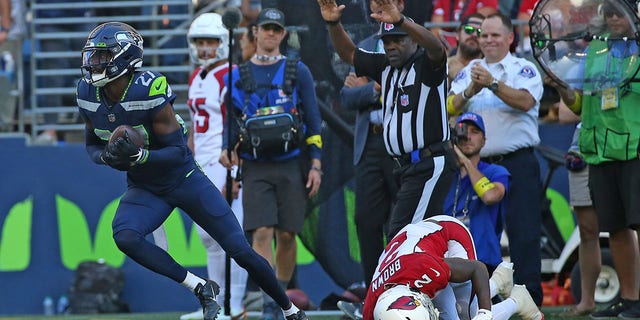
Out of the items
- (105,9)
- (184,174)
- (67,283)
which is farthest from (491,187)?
(105,9)

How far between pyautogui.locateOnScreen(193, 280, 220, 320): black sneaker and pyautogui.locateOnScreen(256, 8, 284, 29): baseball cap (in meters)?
2.40

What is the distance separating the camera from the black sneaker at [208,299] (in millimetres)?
7035

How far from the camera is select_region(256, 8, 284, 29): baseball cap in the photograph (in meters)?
8.90

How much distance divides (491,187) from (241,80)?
1.98 metres

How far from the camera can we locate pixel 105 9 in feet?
41.5

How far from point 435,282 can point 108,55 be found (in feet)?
7.58

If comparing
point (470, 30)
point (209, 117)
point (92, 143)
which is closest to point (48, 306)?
point (209, 117)

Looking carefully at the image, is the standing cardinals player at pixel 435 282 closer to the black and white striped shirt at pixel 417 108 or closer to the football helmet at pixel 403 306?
the football helmet at pixel 403 306

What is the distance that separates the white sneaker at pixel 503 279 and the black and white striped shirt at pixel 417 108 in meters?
0.84

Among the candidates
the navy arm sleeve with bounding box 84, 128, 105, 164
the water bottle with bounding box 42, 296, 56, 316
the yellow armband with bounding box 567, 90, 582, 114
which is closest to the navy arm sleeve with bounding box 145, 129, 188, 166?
the navy arm sleeve with bounding box 84, 128, 105, 164

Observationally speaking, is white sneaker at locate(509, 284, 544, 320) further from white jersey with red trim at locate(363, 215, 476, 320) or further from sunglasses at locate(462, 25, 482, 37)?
sunglasses at locate(462, 25, 482, 37)

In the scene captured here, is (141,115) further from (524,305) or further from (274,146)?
(524,305)

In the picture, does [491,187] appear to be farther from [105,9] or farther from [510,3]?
[105,9]

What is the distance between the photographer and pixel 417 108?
24.2 ft
